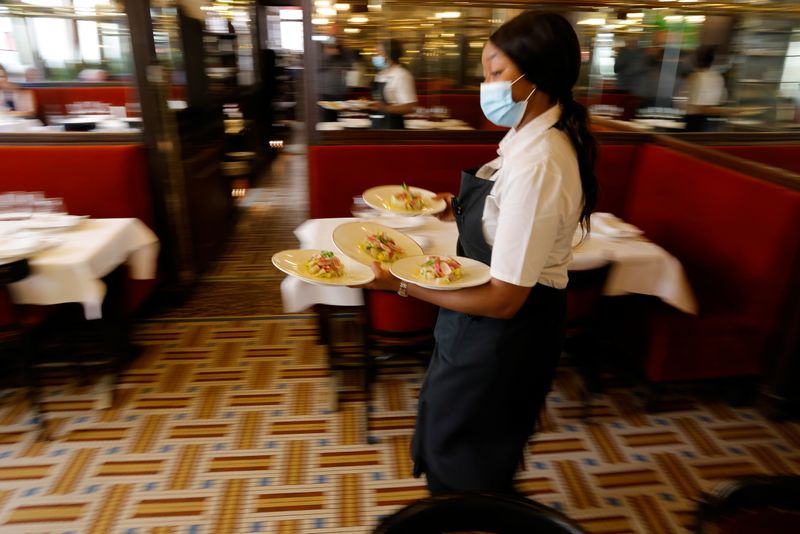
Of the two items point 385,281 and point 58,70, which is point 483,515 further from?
point 58,70

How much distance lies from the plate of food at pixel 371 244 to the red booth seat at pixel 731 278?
1.44 m

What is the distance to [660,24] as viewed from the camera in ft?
20.0

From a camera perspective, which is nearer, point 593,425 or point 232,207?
point 593,425

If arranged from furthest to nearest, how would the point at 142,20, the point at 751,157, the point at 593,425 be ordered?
the point at 751,157 → the point at 142,20 → the point at 593,425

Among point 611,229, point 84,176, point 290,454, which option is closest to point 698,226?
point 611,229

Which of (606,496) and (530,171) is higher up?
(530,171)

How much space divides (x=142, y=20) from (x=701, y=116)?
5087mm

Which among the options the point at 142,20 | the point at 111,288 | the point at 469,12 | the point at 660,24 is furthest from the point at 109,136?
the point at 660,24

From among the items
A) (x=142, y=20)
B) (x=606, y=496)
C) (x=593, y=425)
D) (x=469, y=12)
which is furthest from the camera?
(x=469, y=12)

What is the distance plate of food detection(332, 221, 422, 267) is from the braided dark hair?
2.43ft

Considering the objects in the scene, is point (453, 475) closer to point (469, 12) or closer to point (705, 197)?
point (705, 197)

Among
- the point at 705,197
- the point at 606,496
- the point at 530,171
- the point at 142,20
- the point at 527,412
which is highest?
the point at 142,20

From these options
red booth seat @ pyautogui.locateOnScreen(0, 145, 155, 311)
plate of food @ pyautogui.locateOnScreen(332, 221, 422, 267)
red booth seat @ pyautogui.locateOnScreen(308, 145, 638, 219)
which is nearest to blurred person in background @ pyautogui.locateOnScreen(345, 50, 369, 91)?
red booth seat @ pyautogui.locateOnScreen(308, 145, 638, 219)

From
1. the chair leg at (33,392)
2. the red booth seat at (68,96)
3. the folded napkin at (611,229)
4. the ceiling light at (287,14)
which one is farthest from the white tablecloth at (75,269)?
the ceiling light at (287,14)
